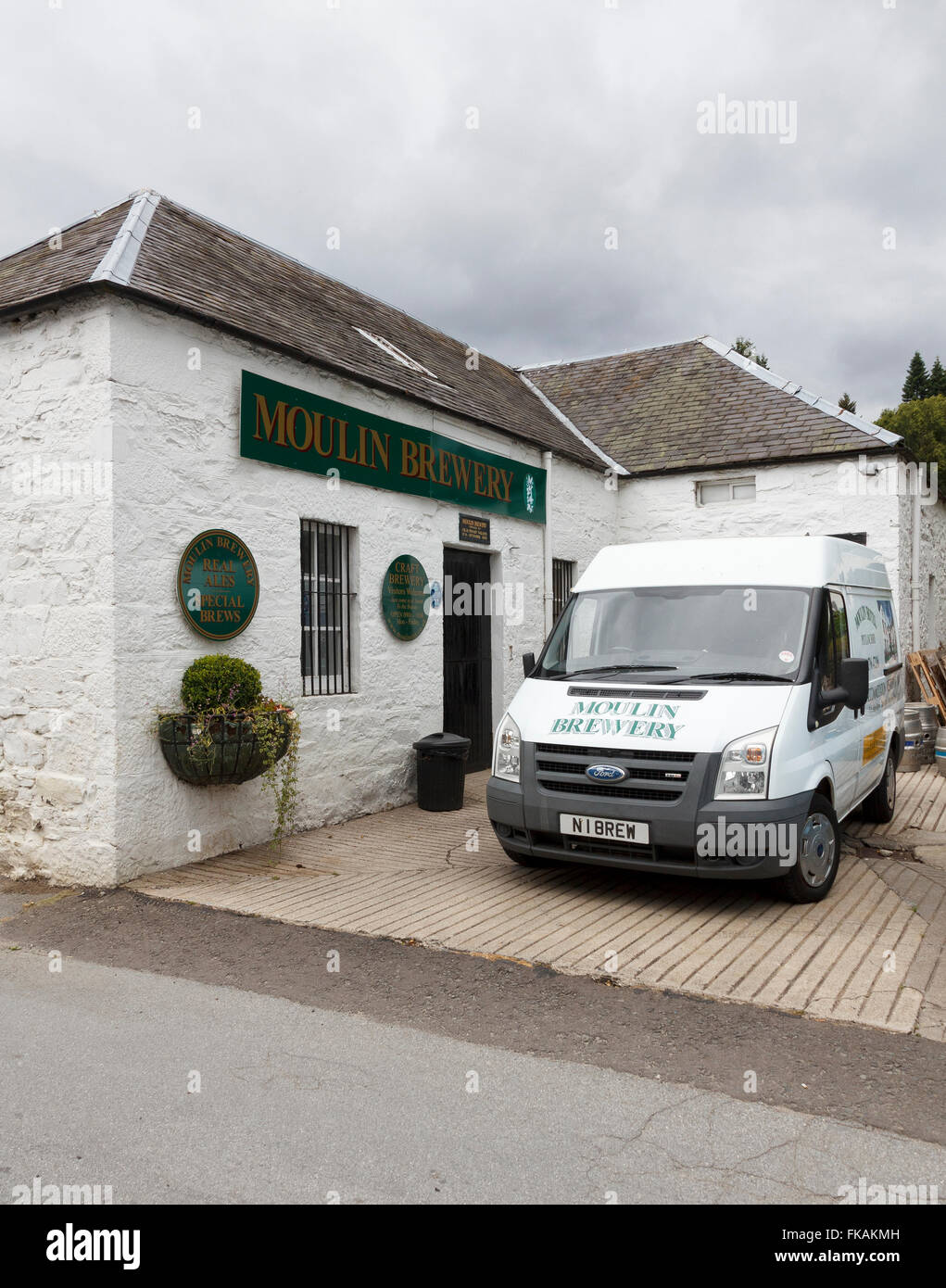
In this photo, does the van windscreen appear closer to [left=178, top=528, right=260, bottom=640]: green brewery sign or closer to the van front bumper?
the van front bumper

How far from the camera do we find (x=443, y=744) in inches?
364

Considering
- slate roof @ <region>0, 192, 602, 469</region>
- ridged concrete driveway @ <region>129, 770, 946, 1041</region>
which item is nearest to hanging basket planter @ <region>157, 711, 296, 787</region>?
ridged concrete driveway @ <region>129, 770, 946, 1041</region>

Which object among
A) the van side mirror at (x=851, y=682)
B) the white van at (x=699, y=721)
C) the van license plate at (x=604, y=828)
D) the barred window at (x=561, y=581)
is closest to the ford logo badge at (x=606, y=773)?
the white van at (x=699, y=721)

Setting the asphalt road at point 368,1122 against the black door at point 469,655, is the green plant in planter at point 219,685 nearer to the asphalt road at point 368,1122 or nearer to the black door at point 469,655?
the asphalt road at point 368,1122

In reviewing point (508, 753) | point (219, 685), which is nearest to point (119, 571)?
point (219, 685)

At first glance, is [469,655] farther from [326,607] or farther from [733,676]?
[733,676]

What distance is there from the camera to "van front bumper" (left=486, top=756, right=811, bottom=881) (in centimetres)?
552

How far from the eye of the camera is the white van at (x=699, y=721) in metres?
5.59

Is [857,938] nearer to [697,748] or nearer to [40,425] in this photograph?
[697,748]

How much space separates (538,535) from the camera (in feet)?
40.8

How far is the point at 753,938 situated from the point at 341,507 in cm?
531

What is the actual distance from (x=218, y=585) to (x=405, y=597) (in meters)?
2.65

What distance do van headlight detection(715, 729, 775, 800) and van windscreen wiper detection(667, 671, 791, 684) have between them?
541mm
